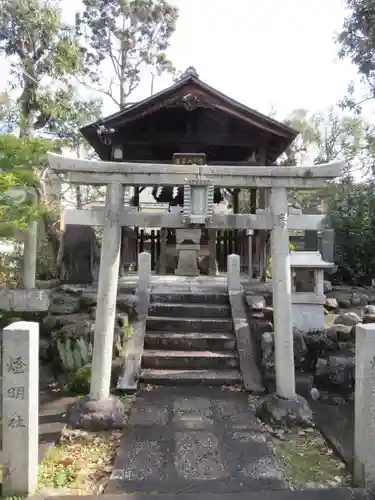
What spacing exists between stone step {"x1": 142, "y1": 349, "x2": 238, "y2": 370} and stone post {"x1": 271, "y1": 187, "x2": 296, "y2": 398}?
1762 mm

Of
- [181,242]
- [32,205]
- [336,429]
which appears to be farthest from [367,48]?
[336,429]

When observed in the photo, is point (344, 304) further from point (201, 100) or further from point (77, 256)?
point (77, 256)

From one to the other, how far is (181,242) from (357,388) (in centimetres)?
905

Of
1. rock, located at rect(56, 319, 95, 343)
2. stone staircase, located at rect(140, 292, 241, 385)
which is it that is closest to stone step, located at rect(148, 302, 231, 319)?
stone staircase, located at rect(140, 292, 241, 385)

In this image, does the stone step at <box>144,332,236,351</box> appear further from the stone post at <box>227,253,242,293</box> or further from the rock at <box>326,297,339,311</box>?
the rock at <box>326,297,339,311</box>

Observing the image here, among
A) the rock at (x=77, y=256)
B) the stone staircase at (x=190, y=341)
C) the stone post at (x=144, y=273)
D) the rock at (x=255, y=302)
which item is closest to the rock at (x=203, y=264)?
the rock at (x=77, y=256)

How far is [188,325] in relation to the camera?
7910mm

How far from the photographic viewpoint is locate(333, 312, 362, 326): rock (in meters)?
8.34

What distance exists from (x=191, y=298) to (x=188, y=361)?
67.5 inches

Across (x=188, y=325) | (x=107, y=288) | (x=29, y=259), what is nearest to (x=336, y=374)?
(x=188, y=325)

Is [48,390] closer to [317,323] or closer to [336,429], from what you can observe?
[336,429]

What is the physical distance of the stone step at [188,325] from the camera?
791 centimetres

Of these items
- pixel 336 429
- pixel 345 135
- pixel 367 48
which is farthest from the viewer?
pixel 345 135

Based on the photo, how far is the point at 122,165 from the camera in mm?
5473
